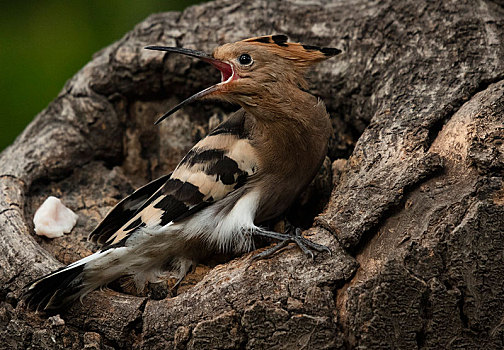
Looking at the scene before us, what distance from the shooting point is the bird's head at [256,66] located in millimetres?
2688

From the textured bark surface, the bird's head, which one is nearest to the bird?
the bird's head

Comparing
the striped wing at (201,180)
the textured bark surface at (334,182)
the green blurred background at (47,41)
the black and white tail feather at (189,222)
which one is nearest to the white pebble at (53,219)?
the textured bark surface at (334,182)

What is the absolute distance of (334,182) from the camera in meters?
2.98

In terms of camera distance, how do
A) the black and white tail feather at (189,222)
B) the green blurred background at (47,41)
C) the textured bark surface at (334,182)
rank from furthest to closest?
the green blurred background at (47,41) < the black and white tail feather at (189,222) < the textured bark surface at (334,182)

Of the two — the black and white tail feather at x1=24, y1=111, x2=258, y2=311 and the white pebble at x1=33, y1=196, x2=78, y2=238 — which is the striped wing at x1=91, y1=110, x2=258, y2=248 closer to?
the black and white tail feather at x1=24, y1=111, x2=258, y2=311

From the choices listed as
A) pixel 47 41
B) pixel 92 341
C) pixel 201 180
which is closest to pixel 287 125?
pixel 201 180

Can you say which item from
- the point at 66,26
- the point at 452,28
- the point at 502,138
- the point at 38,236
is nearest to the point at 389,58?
the point at 452,28

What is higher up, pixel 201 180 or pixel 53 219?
pixel 201 180

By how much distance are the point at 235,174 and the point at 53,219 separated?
2.84 feet

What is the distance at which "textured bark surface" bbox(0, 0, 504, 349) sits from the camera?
223 cm

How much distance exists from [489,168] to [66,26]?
11.5 ft

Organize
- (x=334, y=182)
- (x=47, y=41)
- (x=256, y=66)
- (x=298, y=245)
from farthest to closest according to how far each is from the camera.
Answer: (x=47, y=41), (x=334, y=182), (x=256, y=66), (x=298, y=245)

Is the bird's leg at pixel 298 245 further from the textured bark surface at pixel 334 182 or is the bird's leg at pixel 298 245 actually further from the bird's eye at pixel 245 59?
the bird's eye at pixel 245 59

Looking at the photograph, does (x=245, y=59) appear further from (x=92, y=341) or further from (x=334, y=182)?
(x=92, y=341)
